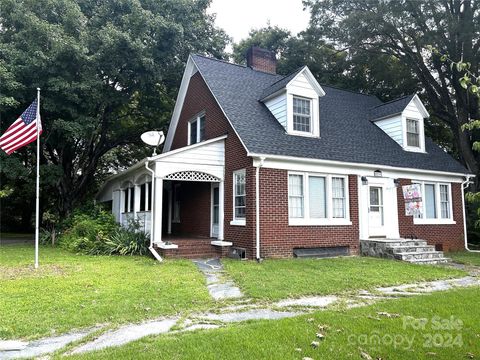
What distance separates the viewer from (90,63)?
56.0 feet

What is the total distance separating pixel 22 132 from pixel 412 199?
11962mm

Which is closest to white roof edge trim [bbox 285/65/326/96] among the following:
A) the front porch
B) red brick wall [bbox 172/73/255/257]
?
red brick wall [bbox 172/73/255/257]

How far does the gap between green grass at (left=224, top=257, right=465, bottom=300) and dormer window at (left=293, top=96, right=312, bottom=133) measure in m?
4.69

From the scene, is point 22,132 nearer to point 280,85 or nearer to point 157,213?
point 157,213

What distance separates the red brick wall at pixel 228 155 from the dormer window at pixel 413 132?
7893 millimetres

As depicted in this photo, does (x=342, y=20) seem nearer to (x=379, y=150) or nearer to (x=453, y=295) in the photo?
(x=379, y=150)

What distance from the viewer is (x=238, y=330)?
4.78 meters

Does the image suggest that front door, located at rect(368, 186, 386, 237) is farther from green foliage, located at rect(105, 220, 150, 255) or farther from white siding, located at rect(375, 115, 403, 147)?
green foliage, located at rect(105, 220, 150, 255)

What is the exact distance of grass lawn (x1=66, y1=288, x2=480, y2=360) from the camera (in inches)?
158

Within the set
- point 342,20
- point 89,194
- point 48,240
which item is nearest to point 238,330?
point 48,240

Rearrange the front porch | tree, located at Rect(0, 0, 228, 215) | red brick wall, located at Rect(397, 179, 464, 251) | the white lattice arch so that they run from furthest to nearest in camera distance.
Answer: tree, located at Rect(0, 0, 228, 215) < red brick wall, located at Rect(397, 179, 464, 251) < the white lattice arch < the front porch

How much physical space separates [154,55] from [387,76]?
43.0 ft

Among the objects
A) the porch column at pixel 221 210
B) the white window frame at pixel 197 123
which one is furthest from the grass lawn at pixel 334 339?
the white window frame at pixel 197 123

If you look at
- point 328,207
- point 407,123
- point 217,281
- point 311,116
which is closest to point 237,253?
point 328,207
